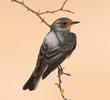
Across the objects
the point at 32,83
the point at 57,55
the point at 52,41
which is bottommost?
the point at 32,83

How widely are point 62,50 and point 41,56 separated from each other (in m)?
0.19

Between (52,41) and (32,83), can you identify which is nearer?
(32,83)

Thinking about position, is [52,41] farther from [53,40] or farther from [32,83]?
[32,83]

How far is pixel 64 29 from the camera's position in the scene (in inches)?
86.0

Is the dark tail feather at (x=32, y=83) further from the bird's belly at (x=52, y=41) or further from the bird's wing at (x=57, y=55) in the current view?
the bird's belly at (x=52, y=41)

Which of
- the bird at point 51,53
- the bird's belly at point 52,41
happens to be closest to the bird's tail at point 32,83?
the bird at point 51,53

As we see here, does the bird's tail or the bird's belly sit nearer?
the bird's tail

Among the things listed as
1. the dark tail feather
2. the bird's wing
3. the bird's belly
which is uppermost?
the bird's belly

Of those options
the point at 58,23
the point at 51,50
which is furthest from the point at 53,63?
the point at 58,23

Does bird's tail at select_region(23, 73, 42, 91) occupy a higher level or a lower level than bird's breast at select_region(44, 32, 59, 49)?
lower

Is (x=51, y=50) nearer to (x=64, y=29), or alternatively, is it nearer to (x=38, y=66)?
(x=38, y=66)

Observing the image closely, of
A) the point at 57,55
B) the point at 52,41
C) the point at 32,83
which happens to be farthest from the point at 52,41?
the point at 32,83

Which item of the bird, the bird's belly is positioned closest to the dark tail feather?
the bird

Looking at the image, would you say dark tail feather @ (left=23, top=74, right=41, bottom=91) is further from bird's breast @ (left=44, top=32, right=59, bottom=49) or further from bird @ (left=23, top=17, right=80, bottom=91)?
bird's breast @ (left=44, top=32, right=59, bottom=49)
